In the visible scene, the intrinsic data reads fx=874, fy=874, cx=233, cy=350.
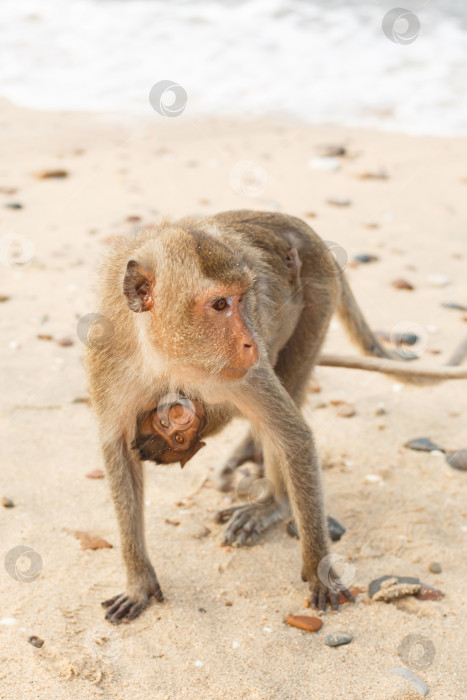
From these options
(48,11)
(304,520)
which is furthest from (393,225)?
(48,11)

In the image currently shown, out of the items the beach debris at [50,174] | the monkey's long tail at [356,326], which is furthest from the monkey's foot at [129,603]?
the beach debris at [50,174]

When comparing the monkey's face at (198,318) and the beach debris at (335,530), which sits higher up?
the monkey's face at (198,318)

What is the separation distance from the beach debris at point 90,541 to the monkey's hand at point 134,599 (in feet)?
1.24

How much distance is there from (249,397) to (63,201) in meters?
5.52

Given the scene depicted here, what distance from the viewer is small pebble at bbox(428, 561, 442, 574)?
4324 mm

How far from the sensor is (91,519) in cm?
461

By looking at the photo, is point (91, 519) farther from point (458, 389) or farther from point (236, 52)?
point (236, 52)

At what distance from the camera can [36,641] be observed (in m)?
3.66

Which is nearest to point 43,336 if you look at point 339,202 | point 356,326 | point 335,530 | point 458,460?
point 356,326

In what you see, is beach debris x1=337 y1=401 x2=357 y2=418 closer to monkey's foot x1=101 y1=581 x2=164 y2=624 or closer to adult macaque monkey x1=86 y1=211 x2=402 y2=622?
adult macaque monkey x1=86 y1=211 x2=402 y2=622

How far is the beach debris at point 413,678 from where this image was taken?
3526mm

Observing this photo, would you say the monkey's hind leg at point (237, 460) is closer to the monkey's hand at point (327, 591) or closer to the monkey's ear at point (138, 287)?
the monkey's hand at point (327, 591)

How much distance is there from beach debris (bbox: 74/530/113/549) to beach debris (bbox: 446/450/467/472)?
2.12 m

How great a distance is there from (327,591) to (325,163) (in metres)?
6.65
